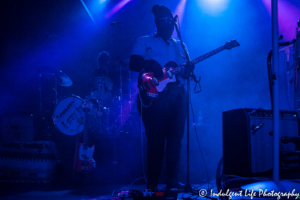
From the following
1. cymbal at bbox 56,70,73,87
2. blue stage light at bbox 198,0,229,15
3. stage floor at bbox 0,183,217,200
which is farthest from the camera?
blue stage light at bbox 198,0,229,15

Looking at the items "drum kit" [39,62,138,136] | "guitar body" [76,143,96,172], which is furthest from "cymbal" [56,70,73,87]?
"guitar body" [76,143,96,172]

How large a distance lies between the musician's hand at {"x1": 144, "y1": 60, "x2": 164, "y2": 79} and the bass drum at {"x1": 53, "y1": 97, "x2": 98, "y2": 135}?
2.37 meters

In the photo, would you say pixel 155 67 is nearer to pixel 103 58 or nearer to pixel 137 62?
pixel 137 62

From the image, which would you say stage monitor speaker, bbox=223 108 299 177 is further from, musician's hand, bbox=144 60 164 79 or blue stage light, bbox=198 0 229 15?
blue stage light, bbox=198 0 229 15

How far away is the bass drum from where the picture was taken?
15.1ft

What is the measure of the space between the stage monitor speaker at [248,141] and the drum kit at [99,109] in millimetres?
2424

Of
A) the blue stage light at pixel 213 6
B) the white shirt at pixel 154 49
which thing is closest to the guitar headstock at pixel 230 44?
the white shirt at pixel 154 49

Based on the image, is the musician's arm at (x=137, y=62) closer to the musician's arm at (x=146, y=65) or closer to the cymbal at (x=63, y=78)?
the musician's arm at (x=146, y=65)

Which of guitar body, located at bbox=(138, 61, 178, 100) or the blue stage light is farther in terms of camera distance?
the blue stage light

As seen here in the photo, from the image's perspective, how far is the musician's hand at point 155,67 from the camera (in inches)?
98.8

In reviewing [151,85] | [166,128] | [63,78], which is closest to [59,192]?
[166,128]

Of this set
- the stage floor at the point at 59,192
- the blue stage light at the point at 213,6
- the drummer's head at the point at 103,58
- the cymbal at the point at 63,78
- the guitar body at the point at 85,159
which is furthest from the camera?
the drummer's head at the point at 103,58

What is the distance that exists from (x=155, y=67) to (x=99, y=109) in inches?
103

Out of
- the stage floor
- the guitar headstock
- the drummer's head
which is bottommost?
the stage floor
